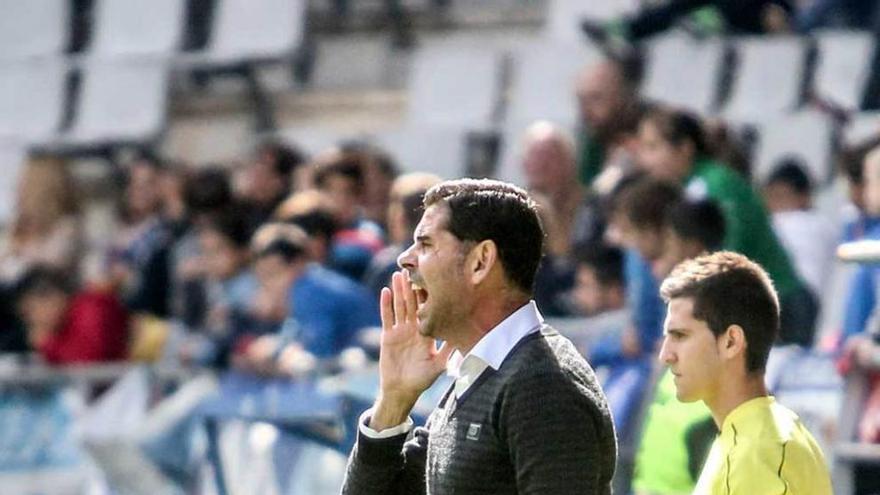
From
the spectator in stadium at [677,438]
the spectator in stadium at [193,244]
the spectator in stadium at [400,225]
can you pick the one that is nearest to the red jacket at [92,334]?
the spectator in stadium at [193,244]

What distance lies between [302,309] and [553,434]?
17.9 feet

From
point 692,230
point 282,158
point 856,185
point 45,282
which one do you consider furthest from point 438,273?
point 45,282

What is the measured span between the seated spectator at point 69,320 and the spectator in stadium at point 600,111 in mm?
2434

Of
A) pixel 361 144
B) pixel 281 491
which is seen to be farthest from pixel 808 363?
pixel 361 144

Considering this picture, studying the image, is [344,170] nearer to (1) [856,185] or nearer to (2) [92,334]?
(2) [92,334]

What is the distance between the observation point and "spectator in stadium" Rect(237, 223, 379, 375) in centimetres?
968

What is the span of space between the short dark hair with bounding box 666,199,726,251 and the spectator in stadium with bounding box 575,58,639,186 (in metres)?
2.94

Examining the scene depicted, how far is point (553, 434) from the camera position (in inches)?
174

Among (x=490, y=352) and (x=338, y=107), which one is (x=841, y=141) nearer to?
(x=338, y=107)

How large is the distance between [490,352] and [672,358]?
0.79 meters

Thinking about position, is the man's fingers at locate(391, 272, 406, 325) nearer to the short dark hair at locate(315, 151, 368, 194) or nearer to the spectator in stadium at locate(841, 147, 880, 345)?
the spectator in stadium at locate(841, 147, 880, 345)

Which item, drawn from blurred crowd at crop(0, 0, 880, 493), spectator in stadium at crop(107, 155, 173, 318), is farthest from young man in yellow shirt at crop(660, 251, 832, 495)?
spectator in stadium at crop(107, 155, 173, 318)

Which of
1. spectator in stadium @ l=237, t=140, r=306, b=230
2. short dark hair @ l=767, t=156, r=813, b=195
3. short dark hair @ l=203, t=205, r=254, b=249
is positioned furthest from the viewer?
spectator in stadium @ l=237, t=140, r=306, b=230

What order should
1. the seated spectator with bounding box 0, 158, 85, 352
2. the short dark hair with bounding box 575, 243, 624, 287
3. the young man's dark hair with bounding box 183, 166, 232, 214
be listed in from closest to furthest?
the short dark hair with bounding box 575, 243, 624, 287
the young man's dark hair with bounding box 183, 166, 232, 214
the seated spectator with bounding box 0, 158, 85, 352
